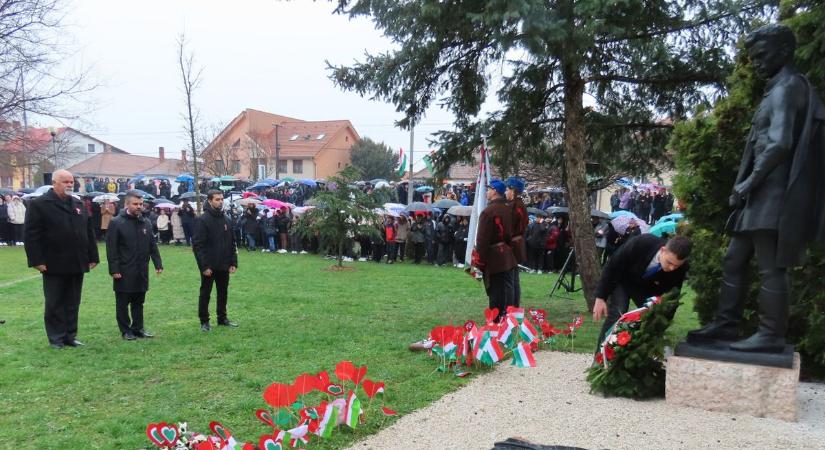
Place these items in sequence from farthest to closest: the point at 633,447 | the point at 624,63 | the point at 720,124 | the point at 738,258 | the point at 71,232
Answer: the point at 624,63 → the point at 71,232 → the point at 720,124 → the point at 738,258 → the point at 633,447

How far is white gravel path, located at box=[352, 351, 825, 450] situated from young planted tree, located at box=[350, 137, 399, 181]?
47036 millimetres

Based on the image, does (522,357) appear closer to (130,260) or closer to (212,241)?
(212,241)

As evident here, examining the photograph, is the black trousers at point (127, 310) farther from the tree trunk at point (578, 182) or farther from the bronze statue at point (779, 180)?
the bronze statue at point (779, 180)

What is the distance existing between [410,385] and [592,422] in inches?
66.4

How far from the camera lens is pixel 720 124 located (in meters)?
5.88

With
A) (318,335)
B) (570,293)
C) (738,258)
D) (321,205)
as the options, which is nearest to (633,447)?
(738,258)

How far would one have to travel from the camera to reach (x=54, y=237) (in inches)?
272

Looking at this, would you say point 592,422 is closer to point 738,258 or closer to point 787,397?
point 787,397

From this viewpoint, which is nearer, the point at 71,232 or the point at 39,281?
the point at 71,232

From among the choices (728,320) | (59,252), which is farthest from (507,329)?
(59,252)

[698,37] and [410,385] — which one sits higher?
[698,37]

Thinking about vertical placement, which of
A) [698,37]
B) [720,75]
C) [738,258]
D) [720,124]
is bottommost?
[738,258]

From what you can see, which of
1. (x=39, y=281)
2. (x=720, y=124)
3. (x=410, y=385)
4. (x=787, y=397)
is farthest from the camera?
(x=39, y=281)

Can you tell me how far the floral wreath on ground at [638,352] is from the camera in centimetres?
468
